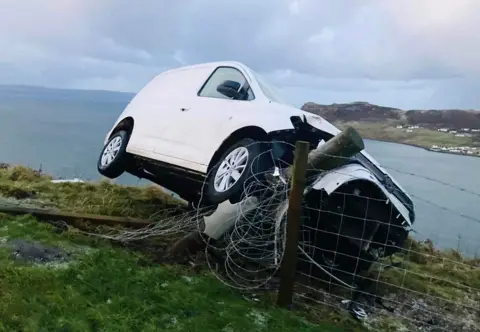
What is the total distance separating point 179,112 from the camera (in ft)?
21.4

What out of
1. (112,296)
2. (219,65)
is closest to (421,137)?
(219,65)

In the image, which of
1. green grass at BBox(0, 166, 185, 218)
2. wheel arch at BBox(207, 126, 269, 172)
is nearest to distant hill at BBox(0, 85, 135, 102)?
green grass at BBox(0, 166, 185, 218)

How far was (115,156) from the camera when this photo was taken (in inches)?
286

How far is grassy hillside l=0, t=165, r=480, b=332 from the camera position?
3.46 meters

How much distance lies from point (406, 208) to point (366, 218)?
600 mm

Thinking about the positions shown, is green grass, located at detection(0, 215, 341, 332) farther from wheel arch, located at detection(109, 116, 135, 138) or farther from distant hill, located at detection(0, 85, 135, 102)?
distant hill, located at detection(0, 85, 135, 102)

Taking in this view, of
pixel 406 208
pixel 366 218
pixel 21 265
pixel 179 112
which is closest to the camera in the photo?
pixel 21 265

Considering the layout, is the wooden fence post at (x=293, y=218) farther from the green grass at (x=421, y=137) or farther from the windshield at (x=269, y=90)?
the green grass at (x=421, y=137)

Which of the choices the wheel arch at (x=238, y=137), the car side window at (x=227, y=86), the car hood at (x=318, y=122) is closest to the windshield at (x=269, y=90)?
the car side window at (x=227, y=86)

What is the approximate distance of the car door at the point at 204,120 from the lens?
583cm

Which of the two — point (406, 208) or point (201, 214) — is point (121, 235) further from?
point (406, 208)

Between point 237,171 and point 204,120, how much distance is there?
978 millimetres

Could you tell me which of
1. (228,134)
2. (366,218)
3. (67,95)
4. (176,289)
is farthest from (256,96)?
(67,95)

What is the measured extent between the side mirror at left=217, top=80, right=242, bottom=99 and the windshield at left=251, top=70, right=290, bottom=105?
0.27 m
